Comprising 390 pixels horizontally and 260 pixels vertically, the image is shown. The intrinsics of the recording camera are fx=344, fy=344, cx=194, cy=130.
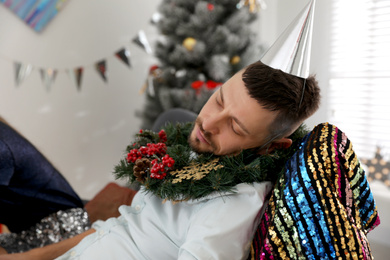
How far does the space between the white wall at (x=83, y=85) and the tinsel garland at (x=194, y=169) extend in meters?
1.52

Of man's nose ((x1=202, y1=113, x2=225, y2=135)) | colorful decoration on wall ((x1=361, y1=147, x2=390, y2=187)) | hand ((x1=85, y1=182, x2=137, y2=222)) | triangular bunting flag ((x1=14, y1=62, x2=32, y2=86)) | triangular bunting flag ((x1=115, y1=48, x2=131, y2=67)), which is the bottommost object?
colorful decoration on wall ((x1=361, y1=147, x2=390, y2=187))

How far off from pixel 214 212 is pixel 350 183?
0.32 m

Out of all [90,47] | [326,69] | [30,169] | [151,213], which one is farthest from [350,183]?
[90,47]

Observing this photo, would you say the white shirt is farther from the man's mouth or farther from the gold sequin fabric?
the man's mouth

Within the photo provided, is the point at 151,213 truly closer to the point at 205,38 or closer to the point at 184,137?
the point at 184,137

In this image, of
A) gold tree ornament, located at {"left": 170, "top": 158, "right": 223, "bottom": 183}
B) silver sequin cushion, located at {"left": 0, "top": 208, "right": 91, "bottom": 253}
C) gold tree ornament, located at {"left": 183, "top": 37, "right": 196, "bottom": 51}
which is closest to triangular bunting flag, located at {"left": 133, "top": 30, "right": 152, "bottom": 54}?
gold tree ornament, located at {"left": 183, "top": 37, "right": 196, "bottom": 51}

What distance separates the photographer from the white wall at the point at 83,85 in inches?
96.7

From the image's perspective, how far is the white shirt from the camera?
29.3 inches

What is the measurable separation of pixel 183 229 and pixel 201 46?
1.44m

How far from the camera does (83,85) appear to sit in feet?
9.01

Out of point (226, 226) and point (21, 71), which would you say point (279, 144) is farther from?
point (21, 71)

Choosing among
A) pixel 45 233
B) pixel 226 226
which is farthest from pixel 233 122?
pixel 45 233

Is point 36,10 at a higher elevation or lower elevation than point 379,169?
higher

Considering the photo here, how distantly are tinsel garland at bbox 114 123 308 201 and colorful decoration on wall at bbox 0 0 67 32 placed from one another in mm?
1966
